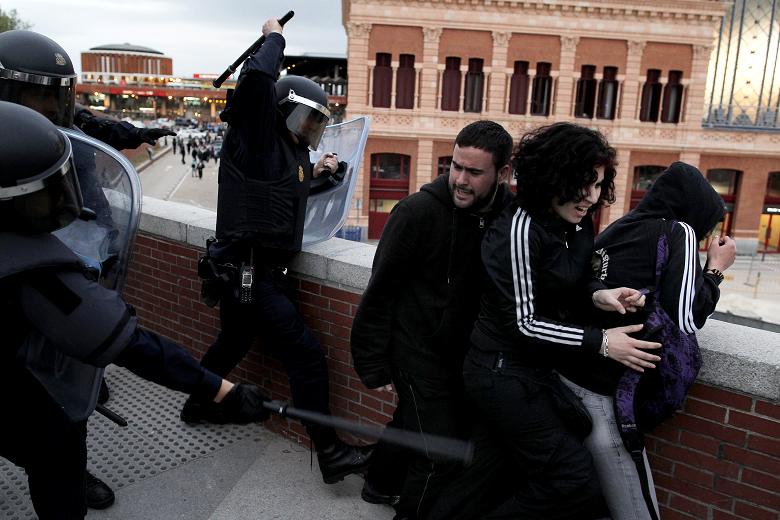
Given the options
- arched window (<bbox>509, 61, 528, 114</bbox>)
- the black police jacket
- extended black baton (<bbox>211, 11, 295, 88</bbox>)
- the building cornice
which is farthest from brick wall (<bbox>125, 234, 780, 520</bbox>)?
arched window (<bbox>509, 61, 528, 114</bbox>)

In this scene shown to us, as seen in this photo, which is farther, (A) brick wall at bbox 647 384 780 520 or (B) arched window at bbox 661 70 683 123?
(B) arched window at bbox 661 70 683 123

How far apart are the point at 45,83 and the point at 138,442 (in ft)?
6.48

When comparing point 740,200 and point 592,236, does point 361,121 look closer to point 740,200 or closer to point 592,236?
point 592,236

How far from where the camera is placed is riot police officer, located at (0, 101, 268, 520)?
1.87 m

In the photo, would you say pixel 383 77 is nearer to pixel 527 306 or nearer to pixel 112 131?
pixel 112 131

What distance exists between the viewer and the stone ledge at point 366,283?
7.39 feet

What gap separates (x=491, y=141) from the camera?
2434mm

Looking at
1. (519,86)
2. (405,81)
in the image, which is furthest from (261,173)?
(519,86)

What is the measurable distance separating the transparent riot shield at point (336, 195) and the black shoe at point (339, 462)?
1.18m

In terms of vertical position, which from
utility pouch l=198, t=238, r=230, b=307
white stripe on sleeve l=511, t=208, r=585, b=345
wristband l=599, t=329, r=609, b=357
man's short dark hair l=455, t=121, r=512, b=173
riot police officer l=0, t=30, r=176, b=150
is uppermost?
riot police officer l=0, t=30, r=176, b=150

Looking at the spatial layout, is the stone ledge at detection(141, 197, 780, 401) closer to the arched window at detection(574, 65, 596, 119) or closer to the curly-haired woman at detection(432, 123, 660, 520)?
the curly-haired woman at detection(432, 123, 660, 520)

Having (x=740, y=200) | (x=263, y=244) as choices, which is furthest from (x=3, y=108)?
(x=740, y=200)

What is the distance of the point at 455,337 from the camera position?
2557 mm

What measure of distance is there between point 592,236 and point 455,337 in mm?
665
